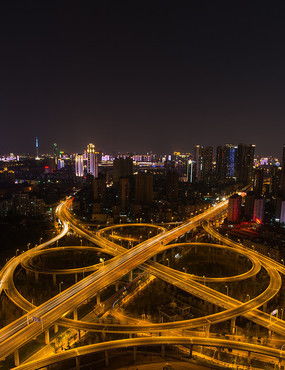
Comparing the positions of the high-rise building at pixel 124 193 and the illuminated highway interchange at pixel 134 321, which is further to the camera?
the high-rise building at pixel 124 193

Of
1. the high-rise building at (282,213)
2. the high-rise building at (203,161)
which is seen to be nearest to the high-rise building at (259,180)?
the high-rise building at (282,213)

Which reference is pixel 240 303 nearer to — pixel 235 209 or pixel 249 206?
pixel 235 209

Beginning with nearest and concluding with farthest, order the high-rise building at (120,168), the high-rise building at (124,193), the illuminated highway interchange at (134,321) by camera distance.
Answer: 1. the illuminated highway interchange at (134,321)
2. the high-rise building at (124,193)
3. the high-rise building at (120,168)

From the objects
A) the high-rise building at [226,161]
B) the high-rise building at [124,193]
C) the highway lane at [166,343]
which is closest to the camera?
the highway lane at [166,343]

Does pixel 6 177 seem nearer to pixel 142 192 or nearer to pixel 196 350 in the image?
pixel 142 192

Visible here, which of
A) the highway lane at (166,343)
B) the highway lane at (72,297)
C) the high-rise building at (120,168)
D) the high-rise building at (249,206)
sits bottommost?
the highway lane at (166,343)

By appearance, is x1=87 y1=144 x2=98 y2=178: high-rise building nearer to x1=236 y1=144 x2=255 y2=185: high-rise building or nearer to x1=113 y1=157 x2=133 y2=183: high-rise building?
x1=113 y1=157 x2=133 y2=183: high-rise building

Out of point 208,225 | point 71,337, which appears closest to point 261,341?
point 71,337

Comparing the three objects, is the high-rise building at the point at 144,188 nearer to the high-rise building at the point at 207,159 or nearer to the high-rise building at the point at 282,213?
the high-rise building at the point at 282,213
